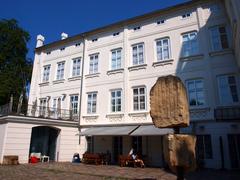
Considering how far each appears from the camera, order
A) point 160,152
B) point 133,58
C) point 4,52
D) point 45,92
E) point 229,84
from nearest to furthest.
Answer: point 229,84 → point 160,152 → point 133,58 → point 45,92 → point 4,52

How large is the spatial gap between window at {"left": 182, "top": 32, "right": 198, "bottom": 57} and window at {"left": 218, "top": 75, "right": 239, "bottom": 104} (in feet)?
8.67

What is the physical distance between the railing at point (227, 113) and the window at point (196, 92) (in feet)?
3.70

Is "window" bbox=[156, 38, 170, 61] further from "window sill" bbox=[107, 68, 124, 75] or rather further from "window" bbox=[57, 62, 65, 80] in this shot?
"window" bbox=[57, 62, 65, 80]

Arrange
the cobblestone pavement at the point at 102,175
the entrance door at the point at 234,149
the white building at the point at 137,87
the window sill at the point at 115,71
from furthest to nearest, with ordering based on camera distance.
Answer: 1. the window sill at the point at 115,71
2. the white building at the point at 137,87
3. the entrance door at the point at 234,149
4. the cobblestone pavement at the point at 102,175

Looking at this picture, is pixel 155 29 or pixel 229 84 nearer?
pixel 229 84

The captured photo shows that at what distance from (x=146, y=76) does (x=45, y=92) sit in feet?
35.3

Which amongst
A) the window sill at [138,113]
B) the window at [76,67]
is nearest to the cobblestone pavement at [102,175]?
the window sill at [138,113]

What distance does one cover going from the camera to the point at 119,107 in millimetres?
17266

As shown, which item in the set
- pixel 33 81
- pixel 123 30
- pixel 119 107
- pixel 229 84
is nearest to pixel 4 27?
pixel 33 81

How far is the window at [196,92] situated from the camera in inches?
565

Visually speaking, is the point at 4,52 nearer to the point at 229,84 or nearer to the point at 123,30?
the point at 123,30

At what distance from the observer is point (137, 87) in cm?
1681

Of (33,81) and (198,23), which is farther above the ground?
(198,23)

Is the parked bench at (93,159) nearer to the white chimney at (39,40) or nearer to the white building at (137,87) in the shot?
the white building at (137,87)
